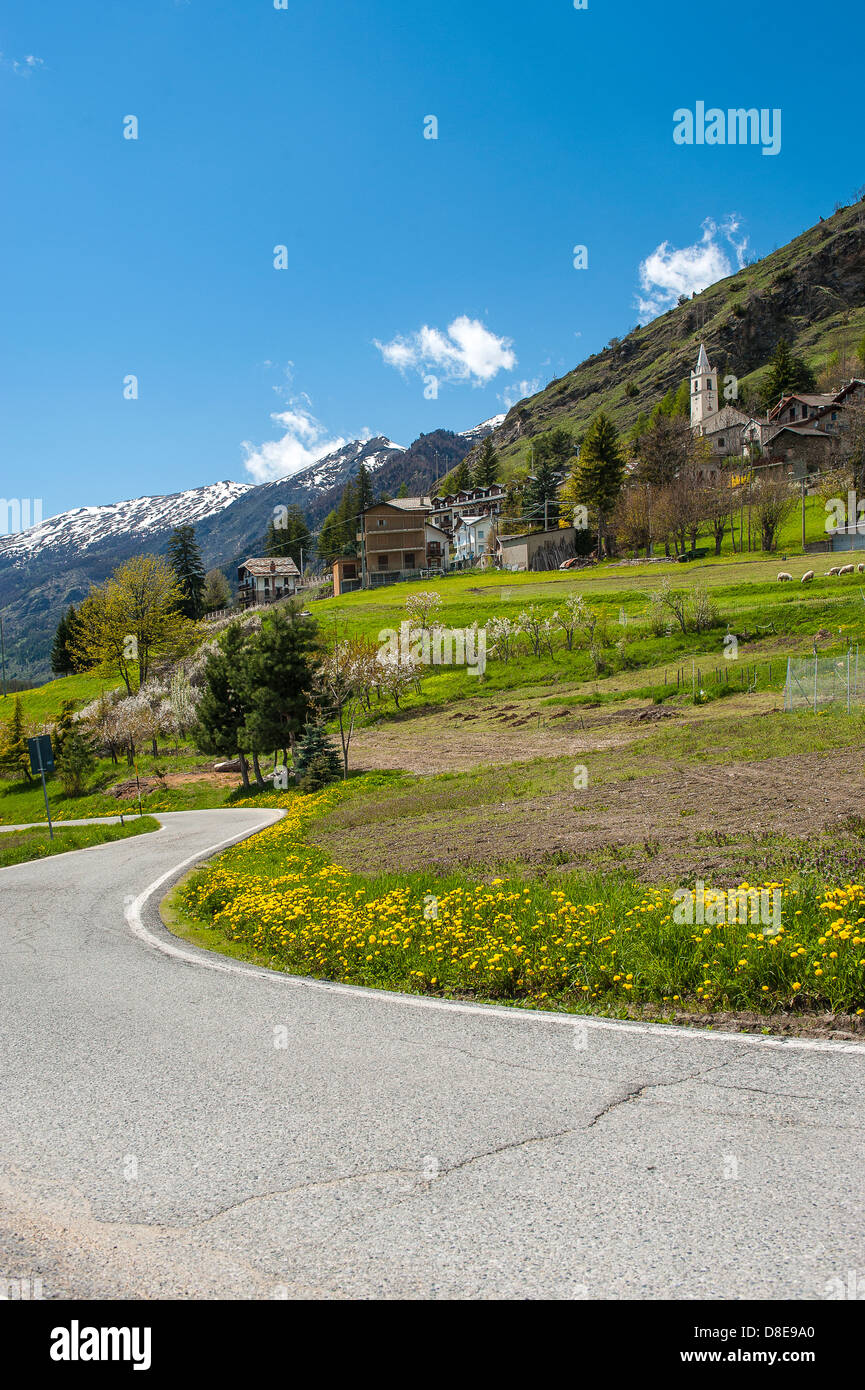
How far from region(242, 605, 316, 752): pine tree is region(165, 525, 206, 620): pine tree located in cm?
6547

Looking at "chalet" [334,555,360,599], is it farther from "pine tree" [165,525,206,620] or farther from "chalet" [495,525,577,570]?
"chalet" [495,525,577,570]

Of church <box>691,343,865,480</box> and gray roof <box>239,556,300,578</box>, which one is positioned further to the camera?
gray roof <box>239,556,300,578</box>

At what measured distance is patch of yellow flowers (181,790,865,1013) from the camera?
652 centimetres

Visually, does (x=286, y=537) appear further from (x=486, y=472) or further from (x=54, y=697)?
(x=54, y=697)

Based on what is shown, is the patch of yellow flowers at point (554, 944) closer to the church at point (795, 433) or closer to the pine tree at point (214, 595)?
the church at point (795, 433)

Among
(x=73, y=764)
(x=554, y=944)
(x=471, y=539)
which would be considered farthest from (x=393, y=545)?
(x=554, y=944)

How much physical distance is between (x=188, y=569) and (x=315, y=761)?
3243 inches

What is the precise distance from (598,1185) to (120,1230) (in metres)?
2.36

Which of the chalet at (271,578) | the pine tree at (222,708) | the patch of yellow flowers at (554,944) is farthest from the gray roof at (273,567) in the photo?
the patch of yellow flowers at (554,944)

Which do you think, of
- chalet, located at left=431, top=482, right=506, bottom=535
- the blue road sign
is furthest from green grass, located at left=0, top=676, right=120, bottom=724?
chalet, located at left=431, top=482, right=506, bottom=535

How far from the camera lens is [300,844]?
18641mm

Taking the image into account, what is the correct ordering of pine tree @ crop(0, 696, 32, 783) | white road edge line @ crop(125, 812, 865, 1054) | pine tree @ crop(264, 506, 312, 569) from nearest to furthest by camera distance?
white road edge line @ crop(125, 812, 865, 1054) → pine tree @ crop(0, 696, 32, 783) → pine tree @ crop(264, 506, 312, 569)

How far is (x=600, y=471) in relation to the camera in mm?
89750
